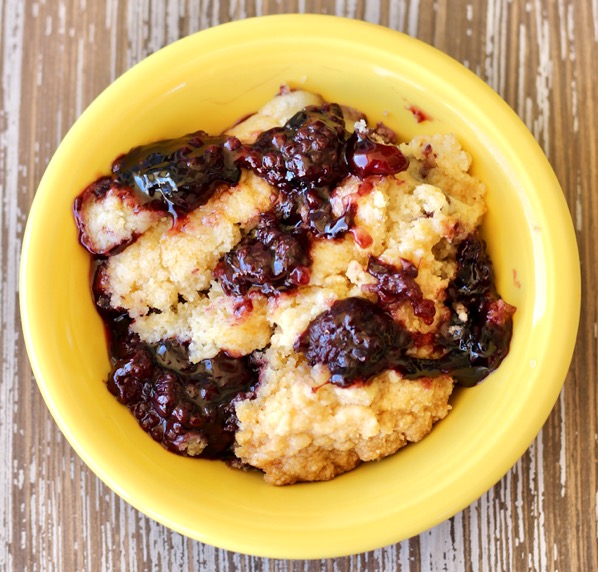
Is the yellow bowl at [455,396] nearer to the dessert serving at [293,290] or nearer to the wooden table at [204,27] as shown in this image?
the dessert serving at [293,290]

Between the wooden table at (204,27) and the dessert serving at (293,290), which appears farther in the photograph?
the wooden table at (204,27)

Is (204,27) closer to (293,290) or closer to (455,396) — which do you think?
(293,290)

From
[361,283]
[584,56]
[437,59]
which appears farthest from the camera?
[584,56]

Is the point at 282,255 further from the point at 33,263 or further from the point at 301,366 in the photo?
the point at 33,263

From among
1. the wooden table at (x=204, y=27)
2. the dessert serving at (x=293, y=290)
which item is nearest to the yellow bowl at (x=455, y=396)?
the dessert serving at (x=293, y=290)

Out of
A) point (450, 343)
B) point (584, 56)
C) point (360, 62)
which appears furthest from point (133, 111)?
point (584, 56)

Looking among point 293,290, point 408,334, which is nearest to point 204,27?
point 293,290
